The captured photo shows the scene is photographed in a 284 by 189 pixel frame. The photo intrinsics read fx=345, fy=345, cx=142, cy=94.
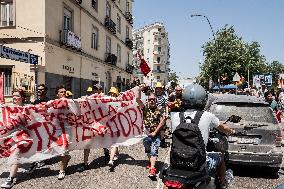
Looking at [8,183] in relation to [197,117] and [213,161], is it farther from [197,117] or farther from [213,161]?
[197,117]

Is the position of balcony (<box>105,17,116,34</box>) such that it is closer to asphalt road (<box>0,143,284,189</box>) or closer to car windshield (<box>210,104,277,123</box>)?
asphalt road (<box>0,143,284,189</box>)

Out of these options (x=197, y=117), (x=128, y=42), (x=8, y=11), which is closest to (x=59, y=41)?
(x=8, y=11)

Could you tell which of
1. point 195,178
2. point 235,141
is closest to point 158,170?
point 235,141

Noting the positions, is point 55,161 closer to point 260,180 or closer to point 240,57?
point 260,180

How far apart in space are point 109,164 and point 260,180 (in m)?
3.36

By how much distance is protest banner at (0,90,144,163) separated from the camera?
23.7 ft

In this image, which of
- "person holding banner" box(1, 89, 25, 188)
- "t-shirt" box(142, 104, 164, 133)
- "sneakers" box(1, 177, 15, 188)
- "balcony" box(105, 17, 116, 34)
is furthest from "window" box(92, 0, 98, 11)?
"sneakers" box(1, 177, 15, 188)

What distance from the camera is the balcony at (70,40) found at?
2188cm

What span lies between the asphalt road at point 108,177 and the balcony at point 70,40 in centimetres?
1427

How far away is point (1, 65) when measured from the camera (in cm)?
1956

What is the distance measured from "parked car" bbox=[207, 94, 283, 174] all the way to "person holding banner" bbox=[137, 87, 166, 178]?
1290mm

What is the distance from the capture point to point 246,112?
24.7 feet

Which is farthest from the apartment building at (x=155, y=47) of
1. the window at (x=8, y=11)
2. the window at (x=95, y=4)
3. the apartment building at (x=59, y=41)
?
the window at (x=8, y=11)

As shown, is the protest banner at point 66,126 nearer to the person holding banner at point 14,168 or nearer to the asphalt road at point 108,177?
the person holding banner at point 14,168
